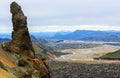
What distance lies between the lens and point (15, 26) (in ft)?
215

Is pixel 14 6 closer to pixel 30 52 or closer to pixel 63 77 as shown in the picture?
pixel 30 52

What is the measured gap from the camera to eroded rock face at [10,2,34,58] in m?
63.7

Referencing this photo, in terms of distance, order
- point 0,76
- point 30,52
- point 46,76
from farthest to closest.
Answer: point 30,52 → point 46,76 → point 0,76

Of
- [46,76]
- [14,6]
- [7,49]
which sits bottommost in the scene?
[46,76]

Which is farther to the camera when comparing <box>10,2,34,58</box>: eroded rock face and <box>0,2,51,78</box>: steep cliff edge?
<box>10,2,34,58</box>: eroded rock face

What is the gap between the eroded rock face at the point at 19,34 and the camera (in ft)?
209

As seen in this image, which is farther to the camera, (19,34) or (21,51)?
(19,34)

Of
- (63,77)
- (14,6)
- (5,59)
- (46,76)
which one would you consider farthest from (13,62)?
(63,77)

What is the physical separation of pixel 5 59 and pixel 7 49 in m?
6.00

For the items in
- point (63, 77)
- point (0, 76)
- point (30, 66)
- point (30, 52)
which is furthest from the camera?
point (63, 77)

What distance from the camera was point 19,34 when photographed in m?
64.2

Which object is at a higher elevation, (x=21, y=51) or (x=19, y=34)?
(x=19, y=34)

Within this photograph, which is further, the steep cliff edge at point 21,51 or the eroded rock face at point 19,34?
the eroded rock face at point 19,34

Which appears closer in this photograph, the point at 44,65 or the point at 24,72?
the point at 24,72
